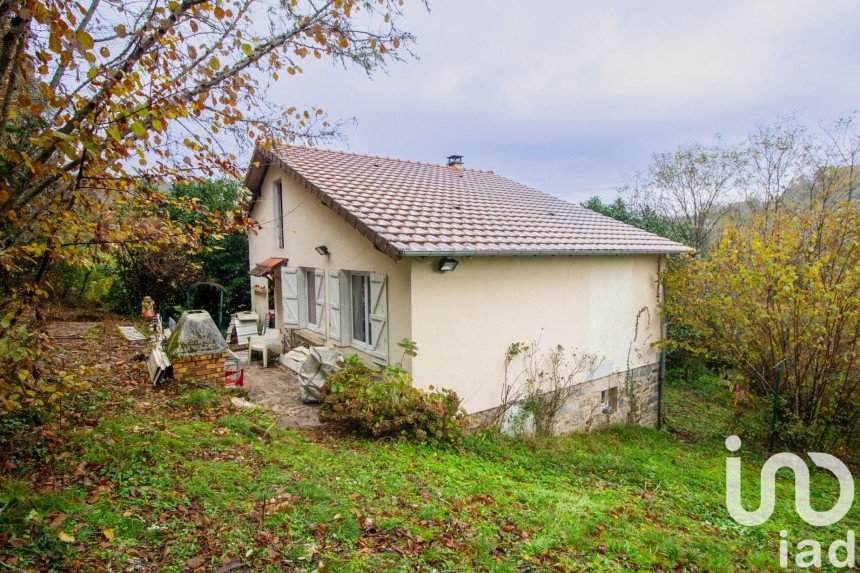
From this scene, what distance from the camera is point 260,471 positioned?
14.1 ft

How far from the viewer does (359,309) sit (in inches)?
318

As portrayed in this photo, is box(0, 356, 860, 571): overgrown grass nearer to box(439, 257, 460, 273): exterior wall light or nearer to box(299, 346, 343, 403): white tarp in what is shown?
box(299, 346, 343, 403): white tarp

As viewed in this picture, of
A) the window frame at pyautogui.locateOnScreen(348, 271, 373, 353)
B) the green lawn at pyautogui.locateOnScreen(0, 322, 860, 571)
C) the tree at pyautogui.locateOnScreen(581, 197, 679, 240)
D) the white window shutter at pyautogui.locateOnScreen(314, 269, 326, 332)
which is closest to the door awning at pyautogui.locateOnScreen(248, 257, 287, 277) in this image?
the white window shutter at pyautogui.locateOnScreen(314, 269, 326, 332)

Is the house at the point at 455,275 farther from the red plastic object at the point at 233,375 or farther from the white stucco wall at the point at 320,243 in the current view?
the red plastic object at the point at 233,375

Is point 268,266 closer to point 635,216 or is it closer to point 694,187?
point 635,216

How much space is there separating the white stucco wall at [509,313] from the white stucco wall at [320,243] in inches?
16.1

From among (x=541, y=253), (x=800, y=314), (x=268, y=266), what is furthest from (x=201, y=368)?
(x=800, y=314)

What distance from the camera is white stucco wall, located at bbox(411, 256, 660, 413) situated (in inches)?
258

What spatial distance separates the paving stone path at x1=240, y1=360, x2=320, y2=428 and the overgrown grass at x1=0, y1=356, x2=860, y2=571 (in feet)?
1.99

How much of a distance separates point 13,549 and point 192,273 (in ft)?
37.4

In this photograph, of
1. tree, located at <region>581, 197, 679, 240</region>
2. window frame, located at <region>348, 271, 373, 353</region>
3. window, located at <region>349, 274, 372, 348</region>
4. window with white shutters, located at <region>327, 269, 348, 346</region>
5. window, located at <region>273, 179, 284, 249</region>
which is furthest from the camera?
tree, located at <region>581, 197, 679, 240</region>

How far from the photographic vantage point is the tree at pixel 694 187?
16.5 metres

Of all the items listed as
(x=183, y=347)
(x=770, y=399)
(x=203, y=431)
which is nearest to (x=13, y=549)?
(x=203, y=431)

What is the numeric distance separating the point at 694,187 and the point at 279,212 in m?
15.9
